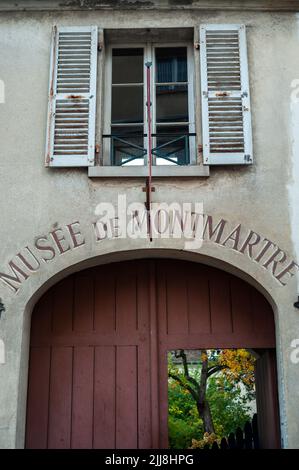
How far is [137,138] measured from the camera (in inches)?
286

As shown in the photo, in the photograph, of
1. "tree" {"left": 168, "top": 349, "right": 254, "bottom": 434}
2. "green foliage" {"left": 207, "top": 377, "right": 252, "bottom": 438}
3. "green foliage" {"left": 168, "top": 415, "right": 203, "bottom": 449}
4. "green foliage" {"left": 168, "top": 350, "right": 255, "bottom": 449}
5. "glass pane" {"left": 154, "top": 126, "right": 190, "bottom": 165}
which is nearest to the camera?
"glass pane" {"left": 154, "top": 126, "right": 190, "bottom": 165}

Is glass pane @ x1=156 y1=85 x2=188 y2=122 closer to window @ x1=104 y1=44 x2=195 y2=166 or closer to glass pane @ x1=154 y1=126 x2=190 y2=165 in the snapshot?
window @ x1=104 y1=44 x2=195 y2=166

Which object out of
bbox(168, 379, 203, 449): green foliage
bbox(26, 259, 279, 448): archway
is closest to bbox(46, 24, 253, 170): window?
bbox(26, 259, 279, 448): archway

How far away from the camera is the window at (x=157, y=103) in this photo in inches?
266

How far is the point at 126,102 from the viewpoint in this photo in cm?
769

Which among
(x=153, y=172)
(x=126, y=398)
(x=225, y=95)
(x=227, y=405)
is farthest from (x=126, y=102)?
(x=227, y=405)

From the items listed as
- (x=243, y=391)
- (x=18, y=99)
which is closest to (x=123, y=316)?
(x=18, y=99)

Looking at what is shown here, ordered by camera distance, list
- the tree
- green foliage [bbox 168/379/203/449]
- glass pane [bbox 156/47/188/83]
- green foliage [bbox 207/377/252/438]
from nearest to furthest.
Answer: glass pane [bbox 156/47/188/83]
the tree
green foliage [bbox 168/379/203/449]
green foliage [bbox 207/377/252/438]

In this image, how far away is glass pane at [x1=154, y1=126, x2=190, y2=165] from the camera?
700 centimetres

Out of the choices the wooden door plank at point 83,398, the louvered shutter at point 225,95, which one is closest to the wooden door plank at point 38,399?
the wooden door plank at point 83,398

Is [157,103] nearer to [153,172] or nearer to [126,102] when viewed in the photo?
[126,102]

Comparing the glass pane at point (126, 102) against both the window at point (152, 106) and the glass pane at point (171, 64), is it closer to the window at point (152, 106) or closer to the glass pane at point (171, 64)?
the window at point (152, 106)

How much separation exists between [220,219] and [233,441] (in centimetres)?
426

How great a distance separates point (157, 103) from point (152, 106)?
283 millimetres
